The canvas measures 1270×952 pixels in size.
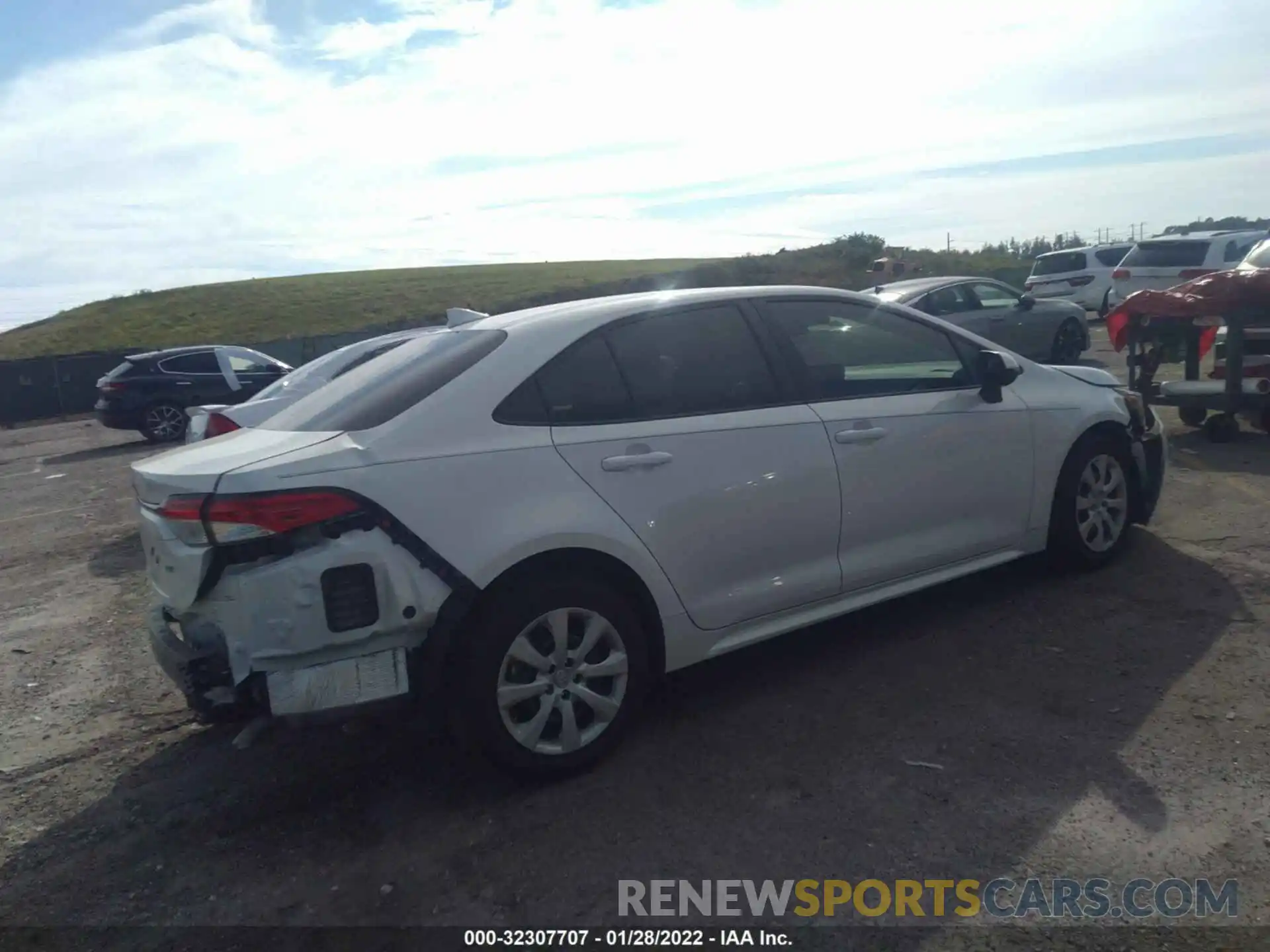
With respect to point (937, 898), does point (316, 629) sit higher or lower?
higher

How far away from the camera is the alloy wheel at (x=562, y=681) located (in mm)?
3547

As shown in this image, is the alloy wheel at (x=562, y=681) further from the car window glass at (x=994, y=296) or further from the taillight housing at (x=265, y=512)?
the car window glass at (x=994, y=296)

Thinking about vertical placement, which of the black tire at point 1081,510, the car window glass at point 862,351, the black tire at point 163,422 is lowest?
the black tire at point 163,422

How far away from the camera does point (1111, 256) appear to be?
77.9 feet

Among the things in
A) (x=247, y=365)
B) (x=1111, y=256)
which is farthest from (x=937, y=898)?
(x=1111, y=256)

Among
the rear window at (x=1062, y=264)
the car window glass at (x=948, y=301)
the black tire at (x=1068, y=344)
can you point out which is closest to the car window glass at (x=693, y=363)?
the car window glass at (x=948, y=301)

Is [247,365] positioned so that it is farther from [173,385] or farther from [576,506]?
[576,506]

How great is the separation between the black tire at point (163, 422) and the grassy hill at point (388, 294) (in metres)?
19.2

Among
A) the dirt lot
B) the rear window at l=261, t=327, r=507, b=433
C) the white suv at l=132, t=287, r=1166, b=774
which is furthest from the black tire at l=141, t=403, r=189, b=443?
the white suv at l=132, t=287, r=1166, b=774

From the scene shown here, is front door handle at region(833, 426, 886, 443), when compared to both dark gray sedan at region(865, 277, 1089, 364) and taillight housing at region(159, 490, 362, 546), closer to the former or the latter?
taillight housing at region(159, 490, 362, 546)

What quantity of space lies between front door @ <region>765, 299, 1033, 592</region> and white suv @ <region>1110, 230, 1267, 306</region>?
1681 cm

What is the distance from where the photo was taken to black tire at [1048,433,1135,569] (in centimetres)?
525

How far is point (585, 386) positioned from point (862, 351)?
1.46 m

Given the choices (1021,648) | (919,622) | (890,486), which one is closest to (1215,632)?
(1021,648)
